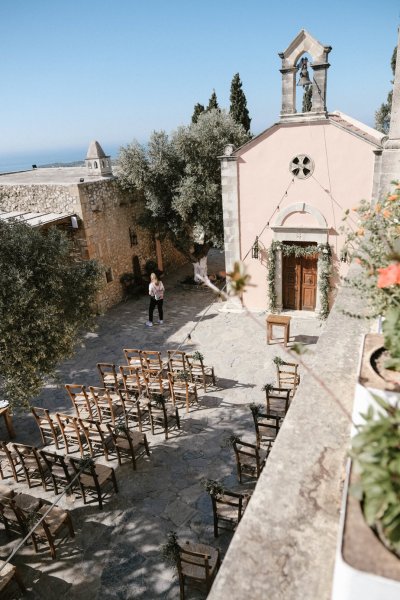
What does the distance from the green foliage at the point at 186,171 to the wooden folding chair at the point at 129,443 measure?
848cm

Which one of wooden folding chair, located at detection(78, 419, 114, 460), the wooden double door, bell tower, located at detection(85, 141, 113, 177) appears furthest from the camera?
bell tower, located at detection(85, 141, 113, 177)

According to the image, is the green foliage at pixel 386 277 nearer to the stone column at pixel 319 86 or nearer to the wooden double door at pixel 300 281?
the stone column at pixel 319 86

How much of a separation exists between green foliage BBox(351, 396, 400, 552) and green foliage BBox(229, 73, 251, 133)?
2245 cm

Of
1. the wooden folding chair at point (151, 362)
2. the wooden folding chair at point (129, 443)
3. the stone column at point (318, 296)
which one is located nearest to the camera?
the wooden folding chair at point (129, 443)

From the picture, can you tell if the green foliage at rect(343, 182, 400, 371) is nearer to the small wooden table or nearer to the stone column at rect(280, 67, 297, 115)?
the small wooden table

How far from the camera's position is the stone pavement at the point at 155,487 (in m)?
4.96

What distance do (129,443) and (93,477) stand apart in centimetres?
92

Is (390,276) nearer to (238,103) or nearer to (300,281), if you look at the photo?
(300,281)

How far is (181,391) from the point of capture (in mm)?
8781

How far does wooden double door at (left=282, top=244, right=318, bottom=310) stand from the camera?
40.4 ft

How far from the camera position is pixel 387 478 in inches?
52.7

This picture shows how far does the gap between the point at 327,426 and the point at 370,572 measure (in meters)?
1.57

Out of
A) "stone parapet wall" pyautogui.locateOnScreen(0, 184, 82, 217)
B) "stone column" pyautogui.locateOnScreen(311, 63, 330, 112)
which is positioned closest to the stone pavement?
"stone parapet wall" pyautogui.locateOnScreen(0, 184, 82, 217)

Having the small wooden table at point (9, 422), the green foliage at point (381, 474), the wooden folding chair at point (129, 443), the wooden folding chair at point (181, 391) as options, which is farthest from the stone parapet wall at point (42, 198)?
the green foliage at point (381, 474)
